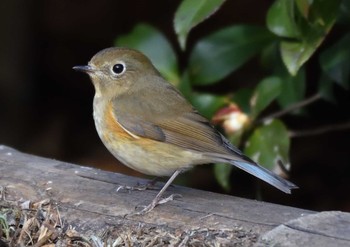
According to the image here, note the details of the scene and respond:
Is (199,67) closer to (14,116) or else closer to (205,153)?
(205,153)

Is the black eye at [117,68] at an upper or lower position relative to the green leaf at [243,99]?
upper

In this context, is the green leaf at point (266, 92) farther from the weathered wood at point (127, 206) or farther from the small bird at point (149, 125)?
the weathered wood at point (127, 206)

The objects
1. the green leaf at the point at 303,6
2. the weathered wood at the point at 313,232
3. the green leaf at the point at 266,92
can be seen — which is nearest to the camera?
the weathered wood at the point at 313,232

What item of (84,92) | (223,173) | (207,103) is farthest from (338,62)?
(84,92)

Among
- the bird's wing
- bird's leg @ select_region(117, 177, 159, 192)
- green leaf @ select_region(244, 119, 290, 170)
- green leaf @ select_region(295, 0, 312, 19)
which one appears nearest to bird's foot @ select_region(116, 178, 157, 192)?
bird's leg @ select_region(117, 177, 159, 192)

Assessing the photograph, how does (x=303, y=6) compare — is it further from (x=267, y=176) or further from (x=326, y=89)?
(x=326, y=89)

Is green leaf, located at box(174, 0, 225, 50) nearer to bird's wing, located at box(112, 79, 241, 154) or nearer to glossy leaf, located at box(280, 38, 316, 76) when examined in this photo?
bird's wing, located at box(112, 79, 241, 154)

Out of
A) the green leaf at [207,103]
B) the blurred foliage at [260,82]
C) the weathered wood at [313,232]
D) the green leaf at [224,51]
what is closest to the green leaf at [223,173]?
the blurred foliage at [260,82]
